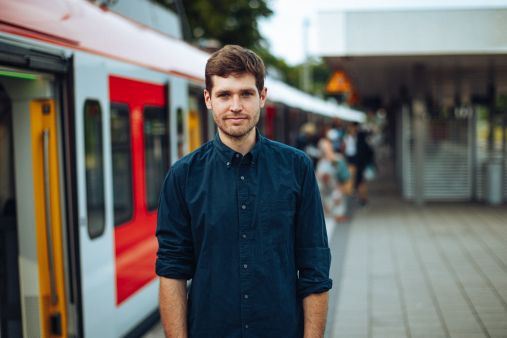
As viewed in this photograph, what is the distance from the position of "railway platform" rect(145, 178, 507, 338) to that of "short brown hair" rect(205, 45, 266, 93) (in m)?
3.67

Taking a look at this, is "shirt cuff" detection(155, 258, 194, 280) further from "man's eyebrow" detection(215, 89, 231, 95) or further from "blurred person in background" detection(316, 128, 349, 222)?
"blurred person in background" detection(316, 128, 349, 222)

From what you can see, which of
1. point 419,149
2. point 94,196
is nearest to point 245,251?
point 94,196

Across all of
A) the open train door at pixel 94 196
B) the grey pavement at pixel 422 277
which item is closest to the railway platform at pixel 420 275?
the grey pavement at pixel 422 277

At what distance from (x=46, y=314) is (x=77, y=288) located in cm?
27

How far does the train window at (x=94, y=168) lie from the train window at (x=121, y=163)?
33 centimetres

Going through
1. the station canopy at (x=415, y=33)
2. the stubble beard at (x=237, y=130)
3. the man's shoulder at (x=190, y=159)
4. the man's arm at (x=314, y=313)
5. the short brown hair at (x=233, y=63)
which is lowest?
the man's arm at (x=314, y=313)

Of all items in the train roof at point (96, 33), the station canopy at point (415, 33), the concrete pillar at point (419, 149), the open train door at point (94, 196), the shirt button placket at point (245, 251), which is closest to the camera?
the shirt button placket at point (245, 251)

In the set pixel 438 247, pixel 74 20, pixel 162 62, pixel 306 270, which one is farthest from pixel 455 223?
pixel 306 270

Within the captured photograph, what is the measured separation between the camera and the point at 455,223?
11797 millimetres

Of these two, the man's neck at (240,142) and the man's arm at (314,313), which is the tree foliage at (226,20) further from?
the man's arm at (314,313)

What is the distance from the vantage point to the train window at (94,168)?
484cm

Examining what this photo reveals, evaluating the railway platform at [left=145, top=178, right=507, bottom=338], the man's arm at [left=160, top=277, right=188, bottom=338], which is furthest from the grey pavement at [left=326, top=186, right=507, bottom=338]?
the man's arm at [left=160, top=277, right=188, bottom=338]

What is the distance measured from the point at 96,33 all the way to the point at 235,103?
289 centimetres

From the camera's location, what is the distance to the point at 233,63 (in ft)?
8.70
